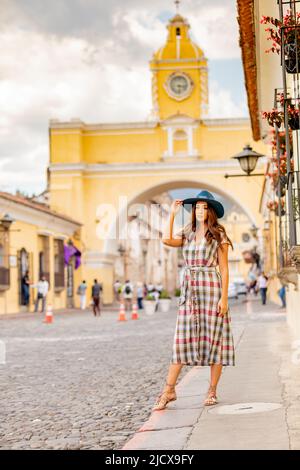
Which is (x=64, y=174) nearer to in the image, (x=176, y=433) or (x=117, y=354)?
(x=117, y=354)

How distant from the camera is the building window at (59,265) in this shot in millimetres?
37531

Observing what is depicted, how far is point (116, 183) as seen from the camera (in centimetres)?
4159

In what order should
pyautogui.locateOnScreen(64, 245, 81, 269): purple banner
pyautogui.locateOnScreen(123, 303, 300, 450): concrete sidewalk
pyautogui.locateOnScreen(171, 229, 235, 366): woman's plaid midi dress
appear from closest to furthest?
1. pyautogui.locateOnScreen(123, 303, 300, 450): concrete sidewalk
2. pyautogui.locateOnScreen(171, 229, 235, 366): woman's plaid midi dress
3. pyautogui.locateOnScreen(64, 245, 81, 269): purple banner

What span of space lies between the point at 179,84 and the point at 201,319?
3720cm

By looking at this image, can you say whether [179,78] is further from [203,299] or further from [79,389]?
[203,299]

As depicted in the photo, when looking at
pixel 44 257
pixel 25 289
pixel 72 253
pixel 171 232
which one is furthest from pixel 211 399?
pixel 72 253

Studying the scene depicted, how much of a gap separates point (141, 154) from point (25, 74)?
19.9 meters

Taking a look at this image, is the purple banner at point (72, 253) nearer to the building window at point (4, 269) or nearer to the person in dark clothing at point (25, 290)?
the person in dark clothing at point (25, 290)

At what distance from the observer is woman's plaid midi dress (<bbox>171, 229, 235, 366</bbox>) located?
621 cm

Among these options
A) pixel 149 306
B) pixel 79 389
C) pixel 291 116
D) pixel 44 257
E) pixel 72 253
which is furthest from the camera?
pixel 72 253

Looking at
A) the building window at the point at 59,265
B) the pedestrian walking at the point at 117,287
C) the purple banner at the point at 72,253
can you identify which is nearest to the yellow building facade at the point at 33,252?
the building window at the point at 59,265

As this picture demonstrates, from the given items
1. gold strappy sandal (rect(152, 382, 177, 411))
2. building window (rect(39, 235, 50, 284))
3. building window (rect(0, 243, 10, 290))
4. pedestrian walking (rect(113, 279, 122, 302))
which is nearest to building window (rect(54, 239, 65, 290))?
building window (rect(39, 235, 50, 284))

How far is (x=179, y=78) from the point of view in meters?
42.6

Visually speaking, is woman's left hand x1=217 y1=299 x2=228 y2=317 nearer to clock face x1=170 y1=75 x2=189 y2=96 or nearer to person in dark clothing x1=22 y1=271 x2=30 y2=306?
person in dark clothing x1=22 y1=271 x2=30 y2=306
